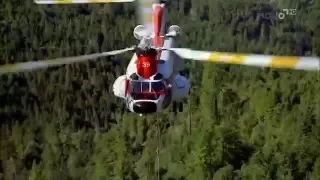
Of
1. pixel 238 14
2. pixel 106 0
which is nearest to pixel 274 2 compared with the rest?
pixel 238 14

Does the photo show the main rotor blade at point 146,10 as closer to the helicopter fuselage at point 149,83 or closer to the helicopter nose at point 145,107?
the helicopter fuselage at point 149,83

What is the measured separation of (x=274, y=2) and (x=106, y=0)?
58.8 m

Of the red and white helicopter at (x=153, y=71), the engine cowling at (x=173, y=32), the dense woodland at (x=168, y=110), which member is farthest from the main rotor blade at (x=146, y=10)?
the dense woodland at (x=168, y=110)

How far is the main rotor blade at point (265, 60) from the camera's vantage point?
11283 millimetres

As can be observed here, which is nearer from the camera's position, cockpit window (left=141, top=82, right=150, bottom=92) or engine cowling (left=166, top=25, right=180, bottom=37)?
cockpit window (left=141, top=82, right=150, bottom=92)

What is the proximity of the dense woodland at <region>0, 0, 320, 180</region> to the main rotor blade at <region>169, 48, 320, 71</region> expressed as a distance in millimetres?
15189

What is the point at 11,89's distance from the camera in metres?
55.3

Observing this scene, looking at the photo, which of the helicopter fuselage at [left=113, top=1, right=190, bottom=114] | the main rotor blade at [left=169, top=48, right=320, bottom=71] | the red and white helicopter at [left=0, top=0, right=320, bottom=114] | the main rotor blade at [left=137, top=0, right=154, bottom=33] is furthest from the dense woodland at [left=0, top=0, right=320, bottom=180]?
the main rotor blade at [left=169, top=48, right=320, bottom=71]

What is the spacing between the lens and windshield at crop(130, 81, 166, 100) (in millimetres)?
18672

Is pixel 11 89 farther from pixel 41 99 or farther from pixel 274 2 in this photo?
pixel 274 2

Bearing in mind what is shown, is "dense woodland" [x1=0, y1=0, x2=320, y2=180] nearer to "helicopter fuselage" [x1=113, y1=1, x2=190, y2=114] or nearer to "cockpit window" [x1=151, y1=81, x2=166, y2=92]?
"helicopter fuselage" [x1=113, y1=1, x2=190, y2=114]

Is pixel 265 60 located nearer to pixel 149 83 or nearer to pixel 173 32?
pixel 149 83

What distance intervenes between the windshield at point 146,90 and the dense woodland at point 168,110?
12084 mm

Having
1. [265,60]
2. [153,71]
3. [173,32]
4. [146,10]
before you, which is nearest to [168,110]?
[146,10]
